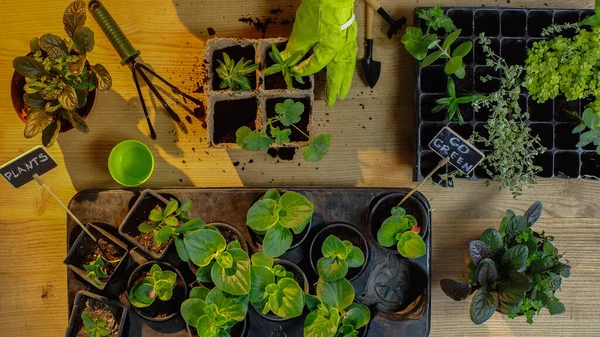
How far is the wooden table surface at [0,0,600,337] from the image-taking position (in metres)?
1.47

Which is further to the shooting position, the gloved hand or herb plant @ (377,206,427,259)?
herb plant @ (377,206,427,259)

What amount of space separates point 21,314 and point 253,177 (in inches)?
33.4

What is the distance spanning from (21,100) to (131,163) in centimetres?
37

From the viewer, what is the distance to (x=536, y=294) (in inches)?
51.4

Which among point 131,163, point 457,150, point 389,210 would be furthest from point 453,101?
point 131,163

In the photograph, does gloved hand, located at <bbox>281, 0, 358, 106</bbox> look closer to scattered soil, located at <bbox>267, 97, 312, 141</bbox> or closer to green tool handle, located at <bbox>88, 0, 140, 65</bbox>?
scattered soil, located at <bbox>267, 97, 312, 141</bbox>

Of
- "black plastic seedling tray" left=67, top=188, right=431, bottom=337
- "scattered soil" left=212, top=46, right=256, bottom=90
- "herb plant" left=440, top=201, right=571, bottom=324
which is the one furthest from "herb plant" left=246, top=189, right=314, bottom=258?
"herb plant" left=440, top=201, right=571, bottom=324

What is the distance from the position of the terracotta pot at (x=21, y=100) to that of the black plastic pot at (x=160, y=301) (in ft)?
1.57

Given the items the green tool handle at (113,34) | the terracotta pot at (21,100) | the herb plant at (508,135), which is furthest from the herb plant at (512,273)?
the terracotta pot at (21,100)

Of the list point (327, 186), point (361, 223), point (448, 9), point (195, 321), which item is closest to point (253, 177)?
point (327, 186)

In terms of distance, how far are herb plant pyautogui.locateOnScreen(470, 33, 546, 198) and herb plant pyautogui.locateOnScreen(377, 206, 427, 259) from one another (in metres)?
0.30

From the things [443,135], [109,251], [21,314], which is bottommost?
[21,314]

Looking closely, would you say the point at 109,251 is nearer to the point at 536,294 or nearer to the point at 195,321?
the point at 195,321

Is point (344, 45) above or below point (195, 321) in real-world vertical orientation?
above
